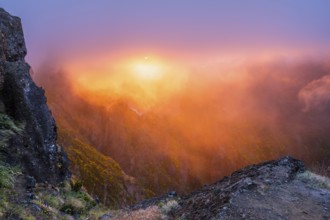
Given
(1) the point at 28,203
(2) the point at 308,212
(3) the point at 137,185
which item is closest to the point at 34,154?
(1) the point at 28,203

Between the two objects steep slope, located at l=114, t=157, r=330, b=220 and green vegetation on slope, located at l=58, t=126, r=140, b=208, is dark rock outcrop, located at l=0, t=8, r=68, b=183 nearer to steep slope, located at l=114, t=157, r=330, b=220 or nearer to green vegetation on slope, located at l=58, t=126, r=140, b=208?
steep slope, located at l=114, t=157, r=330, b=220

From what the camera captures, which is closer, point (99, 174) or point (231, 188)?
point (231, 188)

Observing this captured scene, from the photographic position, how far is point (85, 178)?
128000 millimetres

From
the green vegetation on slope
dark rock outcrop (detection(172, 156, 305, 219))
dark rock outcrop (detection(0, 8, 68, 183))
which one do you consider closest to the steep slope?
dark rock outcrop (detection(172, 156, 305, 219))

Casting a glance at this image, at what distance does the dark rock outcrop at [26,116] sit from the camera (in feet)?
67.5

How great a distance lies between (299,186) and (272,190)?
5.49ft

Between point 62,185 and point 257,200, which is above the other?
point 62,185

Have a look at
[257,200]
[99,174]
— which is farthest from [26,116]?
[99,174]

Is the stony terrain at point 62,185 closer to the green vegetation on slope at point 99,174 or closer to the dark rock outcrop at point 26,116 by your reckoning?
the dark rock outcrop at point 26,116

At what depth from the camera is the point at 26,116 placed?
23000 millimetres

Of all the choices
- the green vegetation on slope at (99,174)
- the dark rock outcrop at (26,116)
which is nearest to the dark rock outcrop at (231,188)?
the dark rock outcrop at (26,116)

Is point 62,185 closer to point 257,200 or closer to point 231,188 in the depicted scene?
point 231,188

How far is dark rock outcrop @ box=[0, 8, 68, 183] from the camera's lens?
20570 millimetres

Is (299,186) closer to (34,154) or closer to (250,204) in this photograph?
(250,204)
